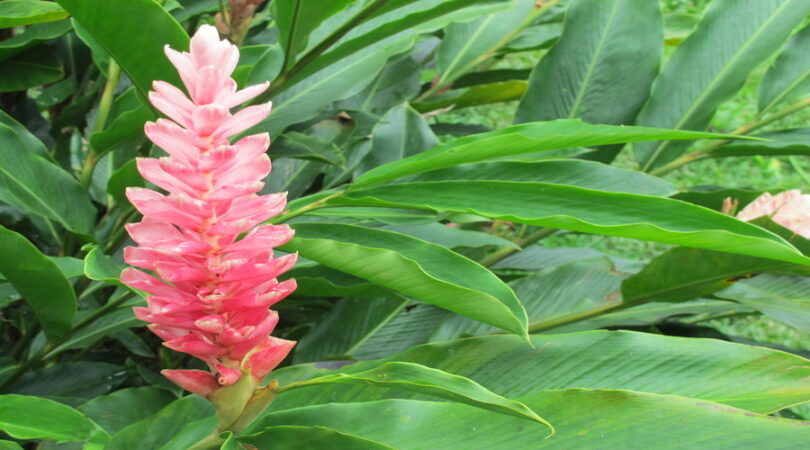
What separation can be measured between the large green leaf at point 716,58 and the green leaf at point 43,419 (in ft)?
2.79

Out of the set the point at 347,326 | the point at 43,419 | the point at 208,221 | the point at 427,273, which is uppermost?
the point at 208,221

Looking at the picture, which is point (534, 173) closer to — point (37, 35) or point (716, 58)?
point (716, 58)

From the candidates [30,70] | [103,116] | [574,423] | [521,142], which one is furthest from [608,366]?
[30,70]

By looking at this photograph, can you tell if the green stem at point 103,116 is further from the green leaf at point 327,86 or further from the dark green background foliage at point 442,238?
the green leaf at point 327,86

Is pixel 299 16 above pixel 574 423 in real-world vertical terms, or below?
above

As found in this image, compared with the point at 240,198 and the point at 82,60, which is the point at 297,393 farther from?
the point at 82,60

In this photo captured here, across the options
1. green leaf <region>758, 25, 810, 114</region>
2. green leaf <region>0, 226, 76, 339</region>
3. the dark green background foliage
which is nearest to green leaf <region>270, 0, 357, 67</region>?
the dark green background foliage

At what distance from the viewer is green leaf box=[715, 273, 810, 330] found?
100cm

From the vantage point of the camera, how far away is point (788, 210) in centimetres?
99

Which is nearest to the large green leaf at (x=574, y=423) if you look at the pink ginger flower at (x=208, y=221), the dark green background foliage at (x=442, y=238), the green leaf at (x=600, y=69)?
the dark green background foliage at (x=442, y=238)

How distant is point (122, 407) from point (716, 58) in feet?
3.10

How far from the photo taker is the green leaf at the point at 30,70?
1.27 metres

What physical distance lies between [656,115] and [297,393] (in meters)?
0.72

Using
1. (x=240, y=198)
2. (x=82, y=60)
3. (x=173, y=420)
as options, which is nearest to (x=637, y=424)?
(x=240, y=198)
